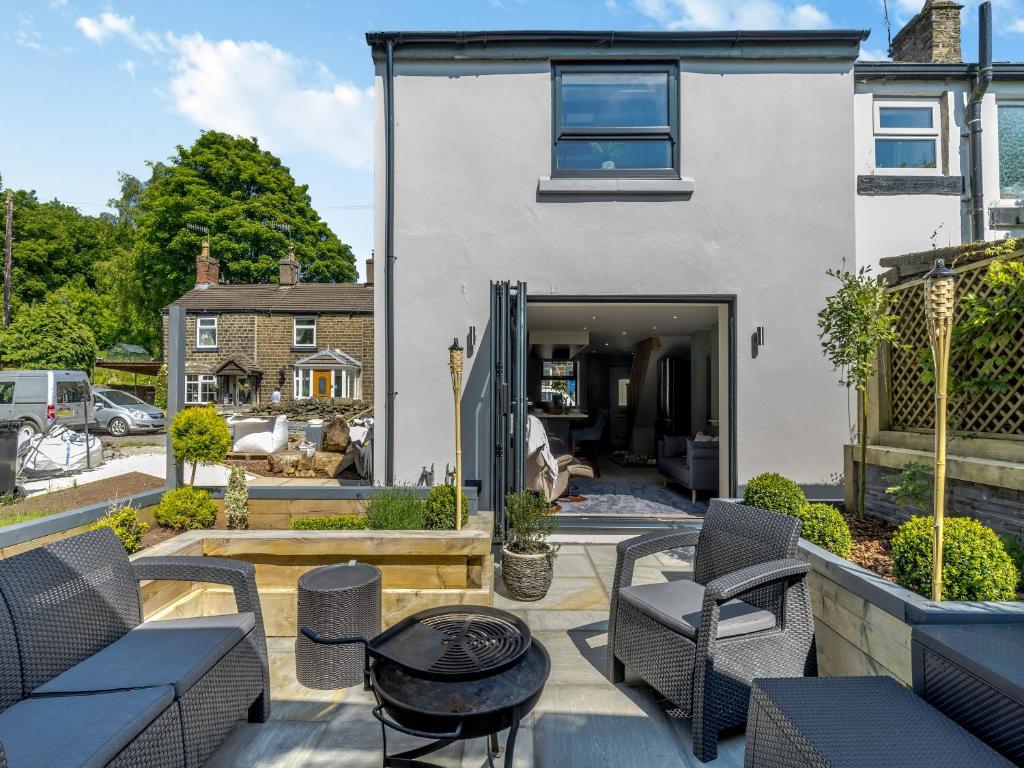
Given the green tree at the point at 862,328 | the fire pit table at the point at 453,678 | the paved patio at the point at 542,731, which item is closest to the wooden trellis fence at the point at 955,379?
the green tree at the point at 862,328

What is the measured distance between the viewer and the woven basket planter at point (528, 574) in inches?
139

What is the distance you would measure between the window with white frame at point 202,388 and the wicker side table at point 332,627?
18330mm

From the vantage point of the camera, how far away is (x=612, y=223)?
5.11m

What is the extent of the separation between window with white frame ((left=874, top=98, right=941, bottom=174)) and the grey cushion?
739cm

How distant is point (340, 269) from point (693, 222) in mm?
26576

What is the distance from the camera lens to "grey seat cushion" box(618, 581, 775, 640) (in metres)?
2.22

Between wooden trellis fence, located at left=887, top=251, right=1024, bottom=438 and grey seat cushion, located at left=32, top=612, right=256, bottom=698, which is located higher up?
wooden trellis fence, located at left=887, top=251, right=1024, bottom=438

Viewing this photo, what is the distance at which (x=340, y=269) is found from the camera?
28500mm

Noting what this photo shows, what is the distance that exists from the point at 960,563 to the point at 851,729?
43.4 inches

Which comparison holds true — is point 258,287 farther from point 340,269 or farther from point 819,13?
point 819,13

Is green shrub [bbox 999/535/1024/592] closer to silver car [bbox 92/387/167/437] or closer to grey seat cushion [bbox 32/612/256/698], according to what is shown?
grey seat cushion [bbox 32/612/256/698]

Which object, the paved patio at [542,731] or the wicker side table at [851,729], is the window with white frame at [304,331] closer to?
the paved patio at [542,731]

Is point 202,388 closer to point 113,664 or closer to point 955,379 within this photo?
point 113,664

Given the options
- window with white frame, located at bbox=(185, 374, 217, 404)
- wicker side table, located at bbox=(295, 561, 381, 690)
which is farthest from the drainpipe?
window with white frame, located at bbox=(185, 374, 217, 404)
